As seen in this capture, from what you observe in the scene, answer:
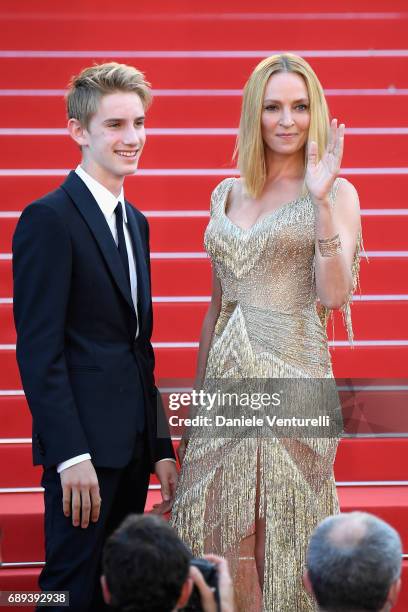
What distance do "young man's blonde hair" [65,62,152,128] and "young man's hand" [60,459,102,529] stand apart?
0.83m

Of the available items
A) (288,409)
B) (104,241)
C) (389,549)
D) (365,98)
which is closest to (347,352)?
(365,98)

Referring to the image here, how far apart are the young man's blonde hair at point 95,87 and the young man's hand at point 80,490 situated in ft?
2.73

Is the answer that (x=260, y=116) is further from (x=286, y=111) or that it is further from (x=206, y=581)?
(x=206, y=581)

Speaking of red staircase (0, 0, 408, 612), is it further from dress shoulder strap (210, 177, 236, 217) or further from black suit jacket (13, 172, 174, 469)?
black suit jacket (13, 172, 174, 469)

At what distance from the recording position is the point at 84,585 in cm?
253

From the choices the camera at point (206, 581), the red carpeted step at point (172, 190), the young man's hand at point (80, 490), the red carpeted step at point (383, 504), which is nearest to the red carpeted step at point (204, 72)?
the red carpeted step at point (172, 190)

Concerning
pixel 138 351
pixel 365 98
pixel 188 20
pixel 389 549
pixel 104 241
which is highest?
pixel 188 20

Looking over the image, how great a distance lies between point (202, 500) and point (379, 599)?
924mm

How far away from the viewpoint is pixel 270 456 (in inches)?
106

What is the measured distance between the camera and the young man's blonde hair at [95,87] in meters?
2.65

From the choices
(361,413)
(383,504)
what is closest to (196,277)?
(361,413)

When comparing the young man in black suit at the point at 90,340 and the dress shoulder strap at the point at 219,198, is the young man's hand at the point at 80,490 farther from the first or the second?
the dress shoulder strap at the point at 219,198

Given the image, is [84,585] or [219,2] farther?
[219,2]

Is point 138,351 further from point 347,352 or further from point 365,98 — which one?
point 365,98
